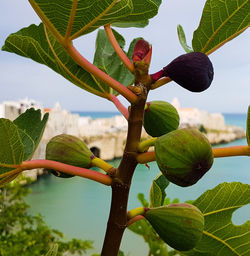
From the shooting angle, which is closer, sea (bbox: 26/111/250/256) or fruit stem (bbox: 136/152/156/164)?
fruit stem (bbox: 136/152/156/164)

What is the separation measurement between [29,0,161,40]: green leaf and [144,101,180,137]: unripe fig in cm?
17

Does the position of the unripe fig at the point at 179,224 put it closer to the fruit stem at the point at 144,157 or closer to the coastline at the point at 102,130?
the fruit stem at the point at 144,157

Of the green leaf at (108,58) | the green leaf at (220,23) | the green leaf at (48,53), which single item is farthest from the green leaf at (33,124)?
the green leaf at (220,23)

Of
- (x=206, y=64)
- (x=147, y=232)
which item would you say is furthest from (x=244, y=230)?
(x=147, y=232)

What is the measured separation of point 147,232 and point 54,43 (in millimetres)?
1536

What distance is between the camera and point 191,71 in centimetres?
51

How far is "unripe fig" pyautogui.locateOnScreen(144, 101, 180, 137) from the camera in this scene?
23.7 inches

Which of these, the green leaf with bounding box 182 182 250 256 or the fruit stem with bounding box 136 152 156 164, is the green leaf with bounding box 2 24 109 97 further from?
the green leaf with bounding box 182 182 250 256

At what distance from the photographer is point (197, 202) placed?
696 millimetres

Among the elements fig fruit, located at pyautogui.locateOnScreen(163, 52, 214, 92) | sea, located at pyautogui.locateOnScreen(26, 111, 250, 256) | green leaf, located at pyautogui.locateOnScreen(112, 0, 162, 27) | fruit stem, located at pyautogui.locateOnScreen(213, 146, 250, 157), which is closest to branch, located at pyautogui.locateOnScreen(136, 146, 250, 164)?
fruit stem, located at pyautogui.locateOnScreen(213, 146, 250, 157)

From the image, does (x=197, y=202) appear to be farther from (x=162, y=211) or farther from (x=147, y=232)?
(x=147, y=232)

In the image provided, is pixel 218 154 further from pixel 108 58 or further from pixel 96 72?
pixel 108 58

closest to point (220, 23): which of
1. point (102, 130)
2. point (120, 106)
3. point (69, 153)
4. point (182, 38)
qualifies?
point (182, 38)

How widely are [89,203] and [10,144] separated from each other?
929 centimetres
